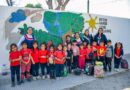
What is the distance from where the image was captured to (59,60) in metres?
8.27

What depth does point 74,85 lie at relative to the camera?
299 inches

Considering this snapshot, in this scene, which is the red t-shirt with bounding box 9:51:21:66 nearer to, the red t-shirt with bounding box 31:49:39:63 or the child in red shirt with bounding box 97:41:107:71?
the red t-shirt with bounding box 31:49:39:63

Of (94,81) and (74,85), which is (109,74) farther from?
(74,85)

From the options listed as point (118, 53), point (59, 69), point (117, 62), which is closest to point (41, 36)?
point (59, 69)

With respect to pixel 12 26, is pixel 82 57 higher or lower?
lower

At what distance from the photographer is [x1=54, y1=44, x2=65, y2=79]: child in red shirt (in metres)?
8.23

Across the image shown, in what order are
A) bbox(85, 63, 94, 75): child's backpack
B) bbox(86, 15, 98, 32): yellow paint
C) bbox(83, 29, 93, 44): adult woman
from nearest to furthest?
1. bbox(85, 63, 94, 75): child's backpack
2. bbox(83, 29, 93, 44): adult woman
3. bbox(86, 15, 98, 32): yellow paint

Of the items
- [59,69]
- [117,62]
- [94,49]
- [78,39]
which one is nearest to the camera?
[59,69]

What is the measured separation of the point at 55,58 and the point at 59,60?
168mm

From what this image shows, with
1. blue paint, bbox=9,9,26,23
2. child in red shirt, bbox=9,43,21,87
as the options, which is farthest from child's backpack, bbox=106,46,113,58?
child in red shirt, bbox=9,43,21,87

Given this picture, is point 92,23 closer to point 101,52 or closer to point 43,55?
point 101,52

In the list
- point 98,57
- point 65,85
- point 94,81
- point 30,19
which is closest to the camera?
point 65,85

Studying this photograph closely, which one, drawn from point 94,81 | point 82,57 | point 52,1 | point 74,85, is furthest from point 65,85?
point 52,1

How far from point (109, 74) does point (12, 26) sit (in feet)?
13.2
